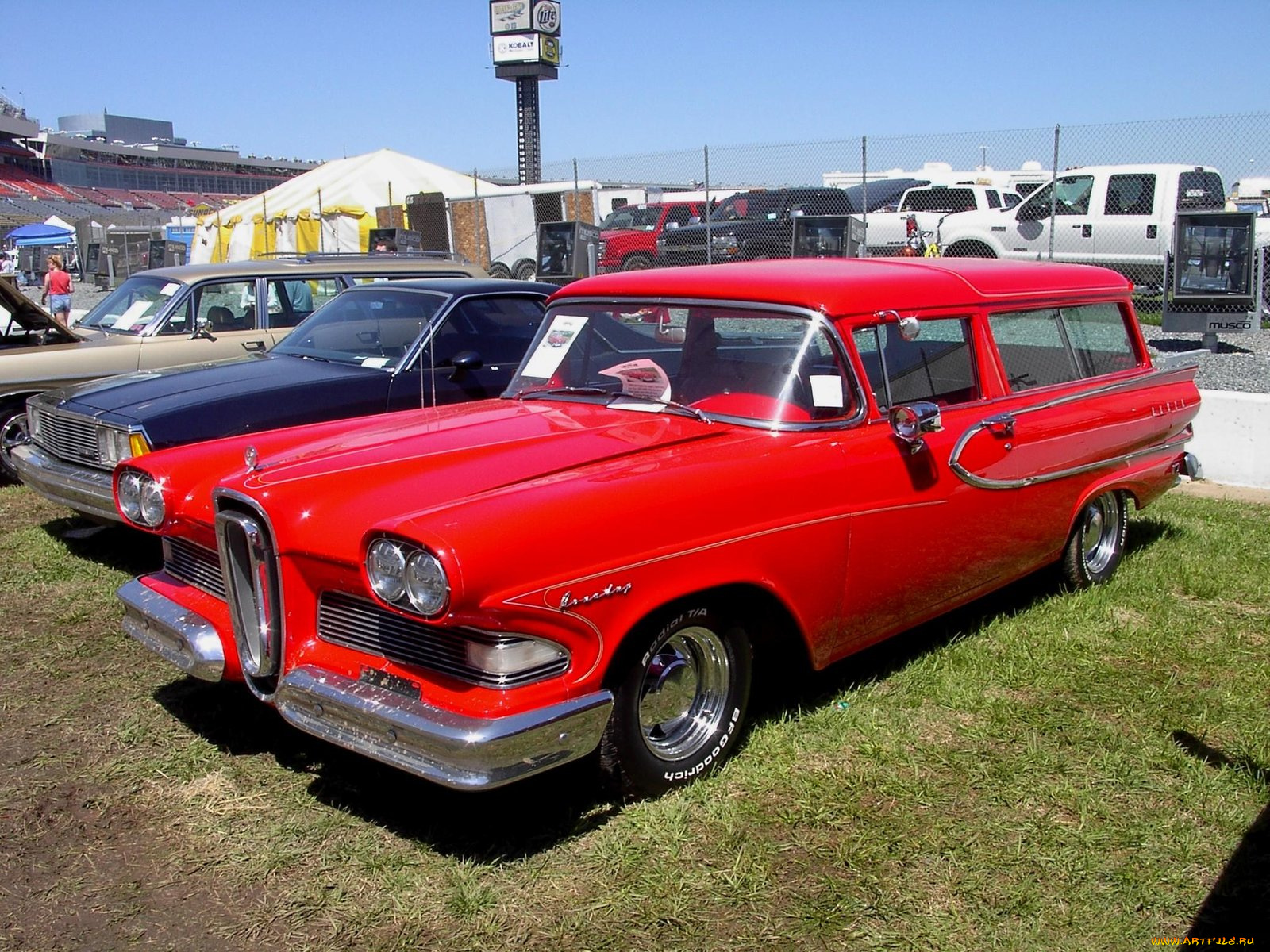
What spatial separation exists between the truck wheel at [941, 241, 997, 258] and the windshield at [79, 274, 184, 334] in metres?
11.4

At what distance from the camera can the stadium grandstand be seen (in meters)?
73.1

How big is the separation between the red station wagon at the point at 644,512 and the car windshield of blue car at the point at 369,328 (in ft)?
6.77

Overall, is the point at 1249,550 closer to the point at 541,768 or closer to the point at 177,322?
the point at 541,768

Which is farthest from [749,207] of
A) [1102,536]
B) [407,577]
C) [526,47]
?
[526,47]

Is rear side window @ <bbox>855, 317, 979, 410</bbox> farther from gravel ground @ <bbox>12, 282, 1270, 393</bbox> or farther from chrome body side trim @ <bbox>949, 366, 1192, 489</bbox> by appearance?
gravel ground @ <bbox>12, 282, 1270, 393</bbox>

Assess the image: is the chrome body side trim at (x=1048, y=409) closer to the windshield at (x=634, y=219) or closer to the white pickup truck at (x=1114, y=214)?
the white pickup truck at (x=1114, y=214)

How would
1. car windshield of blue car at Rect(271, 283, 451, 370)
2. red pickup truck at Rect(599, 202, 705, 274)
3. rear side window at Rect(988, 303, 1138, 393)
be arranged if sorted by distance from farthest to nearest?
red pickup truck at Rect(599, 202, 705, 274) < car windshield of blue car at Rect(271, 283, 451, 370) < rear side window at Rect(988, 303, 1138, 393)

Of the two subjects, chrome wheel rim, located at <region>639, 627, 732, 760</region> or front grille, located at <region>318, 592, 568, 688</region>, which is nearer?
front grille, located at <region>318, 592, 568, 688</region>

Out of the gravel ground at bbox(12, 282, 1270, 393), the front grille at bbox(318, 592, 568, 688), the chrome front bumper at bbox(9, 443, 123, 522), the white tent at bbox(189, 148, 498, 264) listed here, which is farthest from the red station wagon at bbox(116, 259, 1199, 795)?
the white tent at bbox(189, 148, 498, 264)

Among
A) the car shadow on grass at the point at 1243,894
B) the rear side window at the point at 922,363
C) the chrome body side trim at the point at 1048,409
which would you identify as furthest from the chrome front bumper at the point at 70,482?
the car shadow on grass at the point at 1243,894

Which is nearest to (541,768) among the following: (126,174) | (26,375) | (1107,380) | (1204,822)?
(1204,822)

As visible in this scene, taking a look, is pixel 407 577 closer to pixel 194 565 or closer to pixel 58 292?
pixel 194 565

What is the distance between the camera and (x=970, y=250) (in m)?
16.4

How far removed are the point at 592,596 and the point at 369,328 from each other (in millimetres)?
4172
